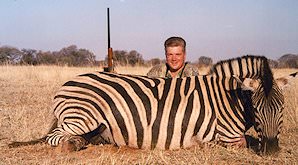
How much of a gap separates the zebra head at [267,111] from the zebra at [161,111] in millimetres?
78

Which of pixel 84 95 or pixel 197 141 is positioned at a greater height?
pixel 84 95

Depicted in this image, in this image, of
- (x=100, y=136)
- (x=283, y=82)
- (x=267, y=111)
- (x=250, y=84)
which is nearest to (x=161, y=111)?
(x=100, y=136)

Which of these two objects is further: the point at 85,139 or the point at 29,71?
the point at 29,71

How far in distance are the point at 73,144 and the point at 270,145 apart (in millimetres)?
1989

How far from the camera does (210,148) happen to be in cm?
413

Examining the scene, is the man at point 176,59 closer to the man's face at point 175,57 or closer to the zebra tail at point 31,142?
the man's face at point 175,57

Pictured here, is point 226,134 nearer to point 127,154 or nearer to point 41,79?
point 127,154

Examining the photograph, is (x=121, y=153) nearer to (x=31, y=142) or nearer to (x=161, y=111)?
(x=161, y=111)

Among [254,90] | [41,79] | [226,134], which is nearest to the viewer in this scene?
A: [254,90]

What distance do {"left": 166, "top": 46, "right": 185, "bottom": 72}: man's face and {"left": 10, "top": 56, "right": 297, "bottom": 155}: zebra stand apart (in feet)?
3.21

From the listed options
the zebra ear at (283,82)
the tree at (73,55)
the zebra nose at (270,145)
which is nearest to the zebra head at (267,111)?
the zebra nose at (270,145)

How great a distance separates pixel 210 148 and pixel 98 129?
1244 mm

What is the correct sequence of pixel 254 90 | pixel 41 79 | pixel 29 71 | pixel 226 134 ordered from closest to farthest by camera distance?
pixel 254 90
pixel 226 134
pixel 41 79
pixel 29 71

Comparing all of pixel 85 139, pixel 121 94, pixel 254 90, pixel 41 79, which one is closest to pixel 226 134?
pixel 254 90
